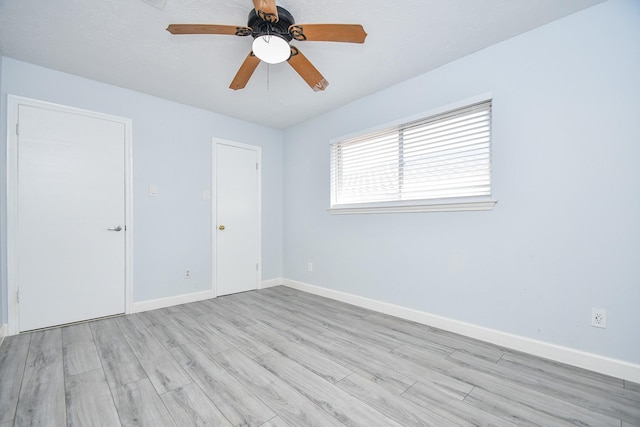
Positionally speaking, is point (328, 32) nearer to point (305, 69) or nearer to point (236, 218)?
point (305, 69)

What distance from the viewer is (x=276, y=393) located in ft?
5.25

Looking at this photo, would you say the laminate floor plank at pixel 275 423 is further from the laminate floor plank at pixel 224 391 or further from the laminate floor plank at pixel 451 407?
the laminate floor plank at pixel 451 407

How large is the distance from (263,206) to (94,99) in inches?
89.8

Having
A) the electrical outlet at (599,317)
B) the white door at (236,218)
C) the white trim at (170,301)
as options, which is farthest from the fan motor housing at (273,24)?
the white trim at (170,301)

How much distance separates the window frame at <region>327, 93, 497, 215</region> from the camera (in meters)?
2.26

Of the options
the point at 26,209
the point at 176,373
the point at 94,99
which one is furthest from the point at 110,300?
the point at 94,99

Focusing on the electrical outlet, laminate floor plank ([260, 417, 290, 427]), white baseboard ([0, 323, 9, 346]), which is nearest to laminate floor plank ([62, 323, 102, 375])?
white baseboard ([0, 323, 9, 346])

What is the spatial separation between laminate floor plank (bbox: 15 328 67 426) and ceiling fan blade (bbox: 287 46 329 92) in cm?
251

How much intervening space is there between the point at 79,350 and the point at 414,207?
3.10 m

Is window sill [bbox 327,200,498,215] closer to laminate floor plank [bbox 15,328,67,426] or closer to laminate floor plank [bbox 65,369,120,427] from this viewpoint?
laminate floor plank [bbox 65,369,120,427]

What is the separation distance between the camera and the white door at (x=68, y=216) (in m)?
2.49

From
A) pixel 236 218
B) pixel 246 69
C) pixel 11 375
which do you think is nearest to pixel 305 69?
pixel 246 69

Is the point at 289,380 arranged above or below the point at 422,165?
below

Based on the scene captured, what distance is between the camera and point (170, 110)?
3.29 metres
